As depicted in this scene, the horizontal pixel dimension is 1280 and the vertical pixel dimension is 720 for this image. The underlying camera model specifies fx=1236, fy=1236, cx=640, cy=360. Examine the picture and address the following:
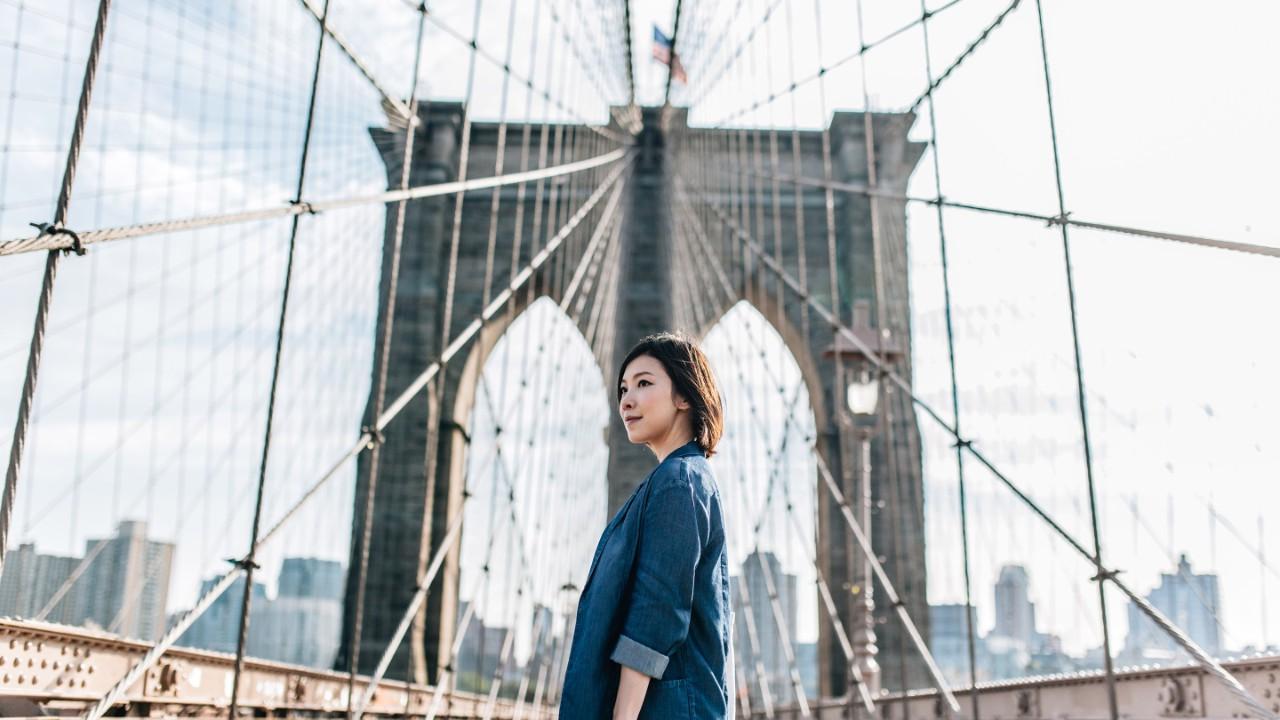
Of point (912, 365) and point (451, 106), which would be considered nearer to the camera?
point (912, 365)

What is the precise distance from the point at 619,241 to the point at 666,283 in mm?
645

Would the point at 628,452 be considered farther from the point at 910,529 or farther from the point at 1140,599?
the point at 1140,599

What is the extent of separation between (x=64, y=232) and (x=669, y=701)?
3.49ft

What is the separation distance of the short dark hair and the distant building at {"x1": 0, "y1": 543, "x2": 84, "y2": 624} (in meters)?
2.48

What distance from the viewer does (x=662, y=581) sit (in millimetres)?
1152

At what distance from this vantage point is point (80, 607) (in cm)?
431

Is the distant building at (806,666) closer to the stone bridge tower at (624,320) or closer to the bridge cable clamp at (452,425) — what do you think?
the stone bridge tower at (624,320)

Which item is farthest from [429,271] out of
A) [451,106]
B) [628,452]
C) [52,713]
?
[52,713]

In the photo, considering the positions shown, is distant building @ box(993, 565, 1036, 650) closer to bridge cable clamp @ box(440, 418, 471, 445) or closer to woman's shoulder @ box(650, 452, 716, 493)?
bridge cable clamp @ box(440, 418, 471, 445)

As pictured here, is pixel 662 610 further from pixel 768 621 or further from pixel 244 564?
pixel 768 621

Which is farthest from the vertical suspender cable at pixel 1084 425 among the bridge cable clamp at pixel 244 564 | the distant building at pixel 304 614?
the distant building at pixel 304 614

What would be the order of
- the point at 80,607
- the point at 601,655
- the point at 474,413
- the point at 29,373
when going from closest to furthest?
1. the point at 601,655
2. the point at 29,373
3. the point at 80,607
4. the point at 474,413

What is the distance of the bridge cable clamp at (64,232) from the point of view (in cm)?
163

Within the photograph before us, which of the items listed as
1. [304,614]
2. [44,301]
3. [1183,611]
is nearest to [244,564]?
[44,301]
